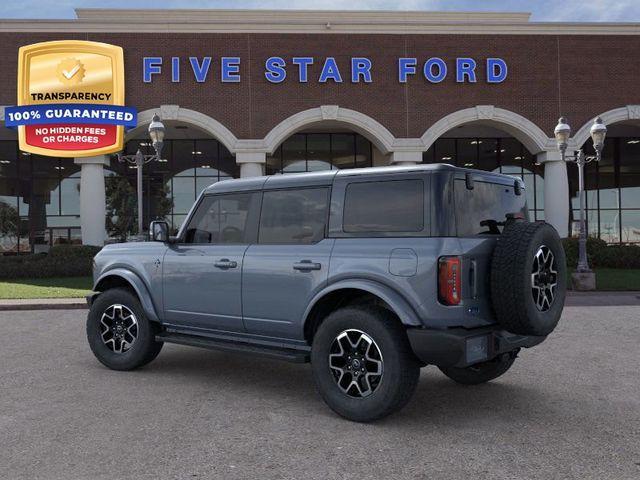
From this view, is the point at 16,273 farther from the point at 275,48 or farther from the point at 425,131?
the point at 425,131

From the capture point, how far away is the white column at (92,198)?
2259 cm

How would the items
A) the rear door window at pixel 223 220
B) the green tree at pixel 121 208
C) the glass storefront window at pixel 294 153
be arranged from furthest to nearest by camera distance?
the glass storefront window at pixel 294 153
the green tree at pixel 121 208
the rear door window at pixel 223 220

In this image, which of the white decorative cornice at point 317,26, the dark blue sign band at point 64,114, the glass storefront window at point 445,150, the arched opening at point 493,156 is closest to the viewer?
the dark blue sign band at point 64,114

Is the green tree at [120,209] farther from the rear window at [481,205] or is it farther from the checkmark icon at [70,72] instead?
the rear window at [481,205]

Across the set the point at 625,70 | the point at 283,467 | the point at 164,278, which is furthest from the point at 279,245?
the point at 625,70

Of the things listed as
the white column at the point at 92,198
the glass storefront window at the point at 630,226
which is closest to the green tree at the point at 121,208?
the white column at the point at 92,198

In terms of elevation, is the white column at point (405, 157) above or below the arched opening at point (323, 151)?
below

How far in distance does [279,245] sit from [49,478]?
2.65 metres

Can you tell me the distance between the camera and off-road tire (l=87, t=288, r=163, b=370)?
20.8ft

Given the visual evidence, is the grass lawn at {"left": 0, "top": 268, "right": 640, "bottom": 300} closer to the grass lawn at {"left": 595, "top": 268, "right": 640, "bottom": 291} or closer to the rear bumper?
the grass lawn at {"left": 595, "top": 268, "right": 640, "bottom": 291}

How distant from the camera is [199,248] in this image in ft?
19.4

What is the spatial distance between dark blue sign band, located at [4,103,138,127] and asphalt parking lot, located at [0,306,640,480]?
17.0 meters

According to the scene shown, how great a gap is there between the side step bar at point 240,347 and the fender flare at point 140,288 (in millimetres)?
262

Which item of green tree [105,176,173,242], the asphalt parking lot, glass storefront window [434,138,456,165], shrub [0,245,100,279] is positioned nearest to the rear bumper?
the asphalt parking lot
